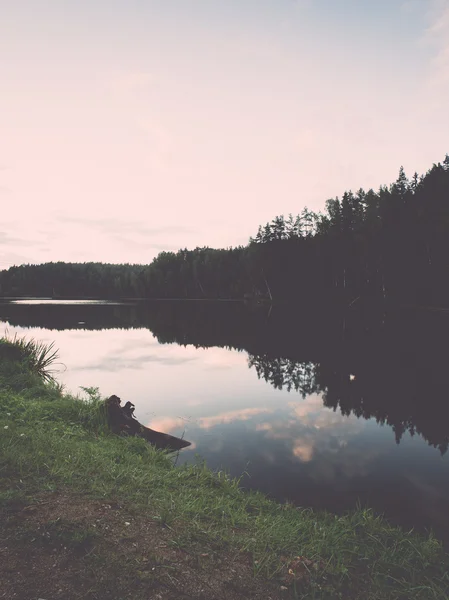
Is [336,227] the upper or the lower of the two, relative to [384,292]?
upper

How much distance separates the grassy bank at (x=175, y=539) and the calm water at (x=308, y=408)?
5.47 ft

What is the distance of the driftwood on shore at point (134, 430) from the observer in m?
10.9

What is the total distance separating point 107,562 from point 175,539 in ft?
3.45

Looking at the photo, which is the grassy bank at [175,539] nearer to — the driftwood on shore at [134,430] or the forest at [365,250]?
the driftwood on shore at [134,430]

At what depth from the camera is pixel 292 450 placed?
11164 millimetres

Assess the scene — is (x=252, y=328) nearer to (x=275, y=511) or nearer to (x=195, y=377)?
(x=195, y=377)

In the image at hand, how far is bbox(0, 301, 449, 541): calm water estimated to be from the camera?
8.98 metres

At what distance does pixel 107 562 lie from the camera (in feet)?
15.1

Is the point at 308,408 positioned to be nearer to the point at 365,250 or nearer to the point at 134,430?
the point at 134,430

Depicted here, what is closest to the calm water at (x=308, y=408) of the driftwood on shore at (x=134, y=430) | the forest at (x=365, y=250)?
the driftwood on shore at (x=134, y=430)

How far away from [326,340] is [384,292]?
49.4 m

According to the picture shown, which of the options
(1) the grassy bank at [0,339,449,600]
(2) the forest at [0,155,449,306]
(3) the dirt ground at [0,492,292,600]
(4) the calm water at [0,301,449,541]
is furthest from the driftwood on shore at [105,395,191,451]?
(2) the forest at [0,155,449,306]

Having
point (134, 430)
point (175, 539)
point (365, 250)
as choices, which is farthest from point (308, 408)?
point (365, 250)

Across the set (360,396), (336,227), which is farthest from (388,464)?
(336,227)
